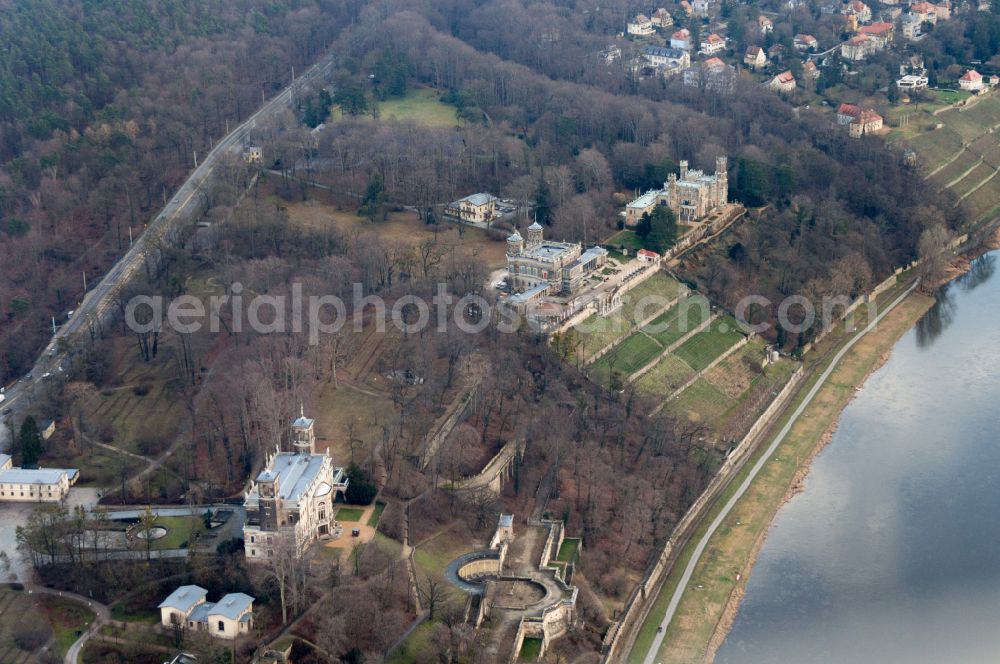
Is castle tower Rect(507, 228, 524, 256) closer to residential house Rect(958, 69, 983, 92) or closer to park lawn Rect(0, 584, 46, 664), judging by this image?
park lawn Rect(0, 584, 46, 664)

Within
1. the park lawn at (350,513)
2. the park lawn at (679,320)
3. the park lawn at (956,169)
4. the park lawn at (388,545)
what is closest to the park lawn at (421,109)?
the park lawn at (679,320)

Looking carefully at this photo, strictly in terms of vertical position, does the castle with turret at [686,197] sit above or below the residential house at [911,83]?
below

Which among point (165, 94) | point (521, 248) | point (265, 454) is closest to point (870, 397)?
point (521, 248)

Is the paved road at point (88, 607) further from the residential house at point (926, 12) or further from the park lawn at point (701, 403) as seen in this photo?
the residential house at point (926, 12)

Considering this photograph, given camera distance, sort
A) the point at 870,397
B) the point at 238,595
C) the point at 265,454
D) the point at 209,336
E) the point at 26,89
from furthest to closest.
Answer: the point at 26,89 < the point at 870,397 < the point at 209,336 < the point at 265,454 < the point at 238,595

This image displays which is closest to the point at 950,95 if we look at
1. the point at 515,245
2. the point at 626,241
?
the point at 626,241

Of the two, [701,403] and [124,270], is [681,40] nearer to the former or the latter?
[701,403]

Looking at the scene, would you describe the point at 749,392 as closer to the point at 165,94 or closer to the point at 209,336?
the point at 209,336
